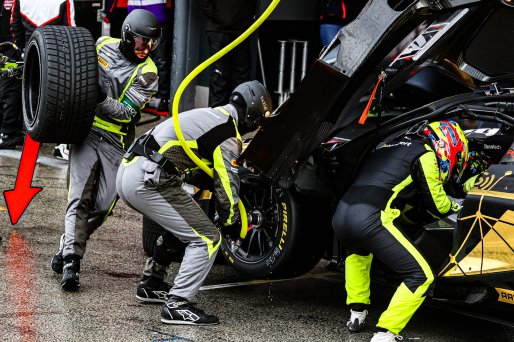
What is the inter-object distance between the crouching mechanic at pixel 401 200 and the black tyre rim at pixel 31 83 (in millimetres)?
2320

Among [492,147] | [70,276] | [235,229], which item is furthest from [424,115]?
[70,276]

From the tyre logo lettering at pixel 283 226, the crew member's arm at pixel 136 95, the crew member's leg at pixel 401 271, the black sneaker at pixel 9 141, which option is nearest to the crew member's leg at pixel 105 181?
the crew member's arm at pixel 136 95

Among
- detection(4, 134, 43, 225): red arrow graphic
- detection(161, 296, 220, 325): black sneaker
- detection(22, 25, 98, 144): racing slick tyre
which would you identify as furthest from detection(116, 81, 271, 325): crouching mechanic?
detection(4, 134, 43, 225): red arrow graphic

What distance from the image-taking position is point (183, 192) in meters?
5.63

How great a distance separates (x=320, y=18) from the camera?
11.2 m

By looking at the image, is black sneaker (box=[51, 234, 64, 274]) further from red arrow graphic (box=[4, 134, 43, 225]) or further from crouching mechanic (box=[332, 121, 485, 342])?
crouching mechanic (box=[332, 121, 485, 342])

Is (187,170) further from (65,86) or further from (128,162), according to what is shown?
(65,86)

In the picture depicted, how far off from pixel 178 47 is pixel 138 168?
6.55 m

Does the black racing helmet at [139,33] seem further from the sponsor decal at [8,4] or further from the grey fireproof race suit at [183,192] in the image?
the sponsor decal at [8,4]

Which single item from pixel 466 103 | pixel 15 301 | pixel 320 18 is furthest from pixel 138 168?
pixel 320 18

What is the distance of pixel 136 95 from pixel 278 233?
1.41 m

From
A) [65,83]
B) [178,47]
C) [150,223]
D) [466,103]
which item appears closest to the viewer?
[466,103]

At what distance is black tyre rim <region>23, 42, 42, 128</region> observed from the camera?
20.8 ft

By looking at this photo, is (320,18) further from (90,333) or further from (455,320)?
(90,333)
